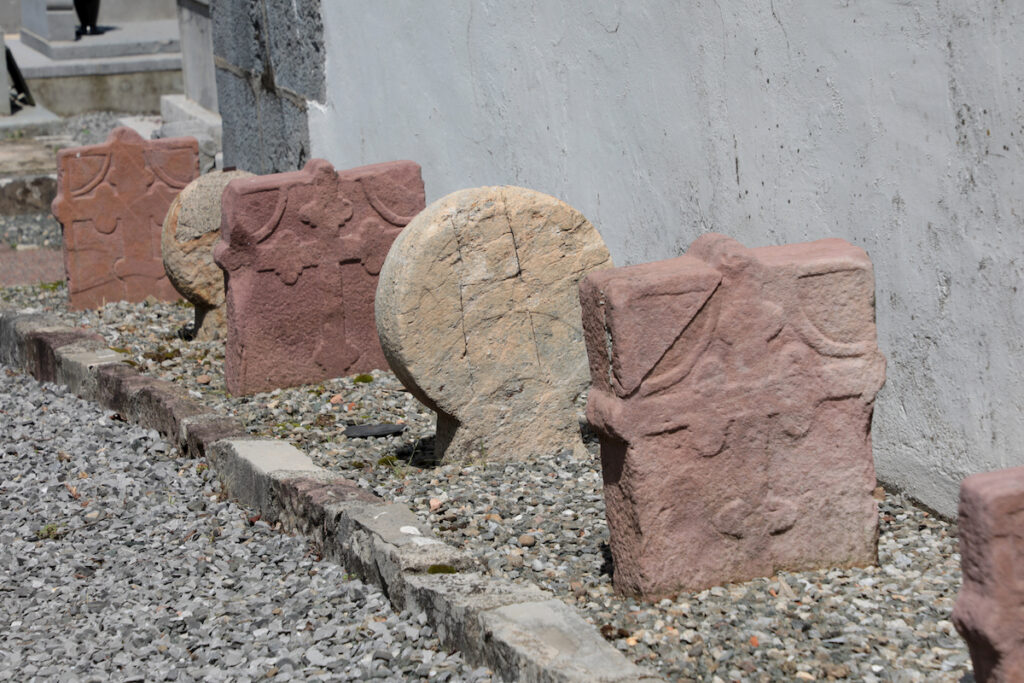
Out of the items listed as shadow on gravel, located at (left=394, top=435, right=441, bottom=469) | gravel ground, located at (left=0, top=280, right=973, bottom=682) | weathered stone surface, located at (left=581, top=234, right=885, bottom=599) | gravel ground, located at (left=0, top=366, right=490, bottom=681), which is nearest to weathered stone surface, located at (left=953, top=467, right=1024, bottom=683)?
gravel ground, located at (left=0, top=280, right=973, bottom=682)

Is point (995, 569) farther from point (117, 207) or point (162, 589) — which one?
point (117, 207)

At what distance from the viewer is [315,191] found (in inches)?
194

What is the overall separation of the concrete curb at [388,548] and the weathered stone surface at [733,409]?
35 cm

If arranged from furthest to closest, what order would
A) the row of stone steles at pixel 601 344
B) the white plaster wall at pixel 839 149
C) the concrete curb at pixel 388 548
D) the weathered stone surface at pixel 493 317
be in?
1. the weathered stone surface at pixel 493 317
2. the white plaster wall at pixel 839 149
3. the row of stone steles at pixel 601 344
4. the concrete curb at pixel 388 548

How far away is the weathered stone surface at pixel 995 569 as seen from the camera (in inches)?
73.6

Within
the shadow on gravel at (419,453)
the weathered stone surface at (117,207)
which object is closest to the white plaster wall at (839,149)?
the shadow on gravel at (419,453)

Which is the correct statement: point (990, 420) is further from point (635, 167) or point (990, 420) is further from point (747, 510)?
point (635, 167)

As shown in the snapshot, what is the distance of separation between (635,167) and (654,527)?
2.09 metres

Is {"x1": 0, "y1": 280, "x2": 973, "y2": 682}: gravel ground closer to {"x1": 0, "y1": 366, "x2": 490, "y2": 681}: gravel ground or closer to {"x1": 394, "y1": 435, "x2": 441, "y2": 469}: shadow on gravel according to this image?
{"x1": 394, "y1": 435, "x2": 441, "y2": 469}: shadow on gravel

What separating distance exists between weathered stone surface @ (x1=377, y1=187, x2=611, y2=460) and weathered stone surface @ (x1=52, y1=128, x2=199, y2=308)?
3.27 m

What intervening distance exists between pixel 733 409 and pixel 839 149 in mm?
1078

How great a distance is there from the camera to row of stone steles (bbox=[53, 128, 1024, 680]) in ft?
9.16

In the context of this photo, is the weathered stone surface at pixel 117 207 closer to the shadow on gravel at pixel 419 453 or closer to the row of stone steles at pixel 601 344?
the row of stone steles at pixel 601 344

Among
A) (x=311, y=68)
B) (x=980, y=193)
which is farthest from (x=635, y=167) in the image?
(x=311, y=68)
